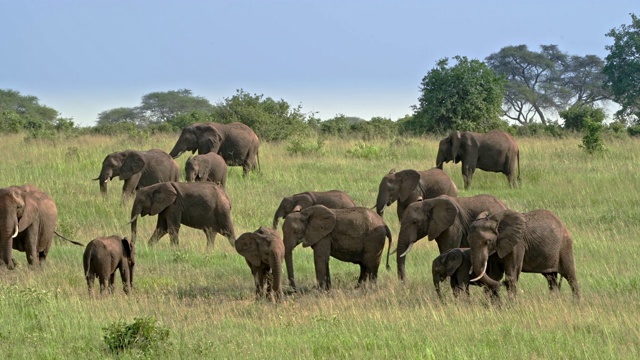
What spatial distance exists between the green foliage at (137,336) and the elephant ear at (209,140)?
1489 cm

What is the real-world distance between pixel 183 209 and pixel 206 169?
4.38 m

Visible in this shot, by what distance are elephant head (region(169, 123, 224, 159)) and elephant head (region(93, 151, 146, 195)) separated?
3795mm

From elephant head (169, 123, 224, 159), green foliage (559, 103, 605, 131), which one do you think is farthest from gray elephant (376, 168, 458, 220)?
green foliage (559, 103, 605, 131)

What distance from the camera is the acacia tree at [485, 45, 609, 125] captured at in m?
68.6

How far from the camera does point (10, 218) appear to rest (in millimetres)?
14070

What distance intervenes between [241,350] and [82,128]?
30255 millimetres

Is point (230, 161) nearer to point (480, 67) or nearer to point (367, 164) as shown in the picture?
point (367, 164)

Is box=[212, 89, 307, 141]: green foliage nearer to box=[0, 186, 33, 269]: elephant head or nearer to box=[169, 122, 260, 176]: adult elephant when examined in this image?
box=[169, 122, 260, 176]: adult elephant

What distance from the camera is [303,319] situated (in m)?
11.7

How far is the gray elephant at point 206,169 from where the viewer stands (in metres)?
21.5

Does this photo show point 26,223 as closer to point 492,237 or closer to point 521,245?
point 492,237

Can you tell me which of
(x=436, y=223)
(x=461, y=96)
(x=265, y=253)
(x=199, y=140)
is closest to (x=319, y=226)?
(x=265, y=253)

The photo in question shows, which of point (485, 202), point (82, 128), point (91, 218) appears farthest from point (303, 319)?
point (82, 128)

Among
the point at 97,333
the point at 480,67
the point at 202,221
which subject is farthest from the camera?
the point at 480,67
